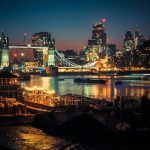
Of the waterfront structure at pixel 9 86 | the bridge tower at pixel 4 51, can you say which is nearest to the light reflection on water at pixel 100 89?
the waterfront structure at pixel 9 86

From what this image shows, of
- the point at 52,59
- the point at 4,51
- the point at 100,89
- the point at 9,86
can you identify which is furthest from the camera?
the point at 52,59

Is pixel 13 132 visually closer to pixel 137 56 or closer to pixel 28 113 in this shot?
pixel 28 113

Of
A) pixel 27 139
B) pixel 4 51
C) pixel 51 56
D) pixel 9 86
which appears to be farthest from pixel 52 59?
pixel 27 139

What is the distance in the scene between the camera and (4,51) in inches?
5212

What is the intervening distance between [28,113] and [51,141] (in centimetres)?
598

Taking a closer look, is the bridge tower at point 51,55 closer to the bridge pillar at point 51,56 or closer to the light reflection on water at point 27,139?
the bridge pillar at point 51,56

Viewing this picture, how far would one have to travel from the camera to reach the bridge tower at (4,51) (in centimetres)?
12551

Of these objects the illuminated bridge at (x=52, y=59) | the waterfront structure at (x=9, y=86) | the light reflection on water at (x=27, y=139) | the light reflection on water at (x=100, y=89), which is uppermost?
the illuminated bridge at (x=52, y=59)

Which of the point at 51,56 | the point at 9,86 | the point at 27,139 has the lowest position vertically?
the point at 27,139

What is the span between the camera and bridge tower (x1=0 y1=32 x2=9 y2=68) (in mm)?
125512

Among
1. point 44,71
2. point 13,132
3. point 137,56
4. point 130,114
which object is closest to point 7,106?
point 13,132

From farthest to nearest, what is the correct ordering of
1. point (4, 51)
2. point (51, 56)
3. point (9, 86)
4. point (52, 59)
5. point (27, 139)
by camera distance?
point (51, 56) → point (52, 59) → point (4, 51) → point (9, 86) → point (27, 139)

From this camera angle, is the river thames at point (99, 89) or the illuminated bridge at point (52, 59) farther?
the illuminated bridge at point (52, 59)

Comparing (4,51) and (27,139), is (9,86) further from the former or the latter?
(4,51)
